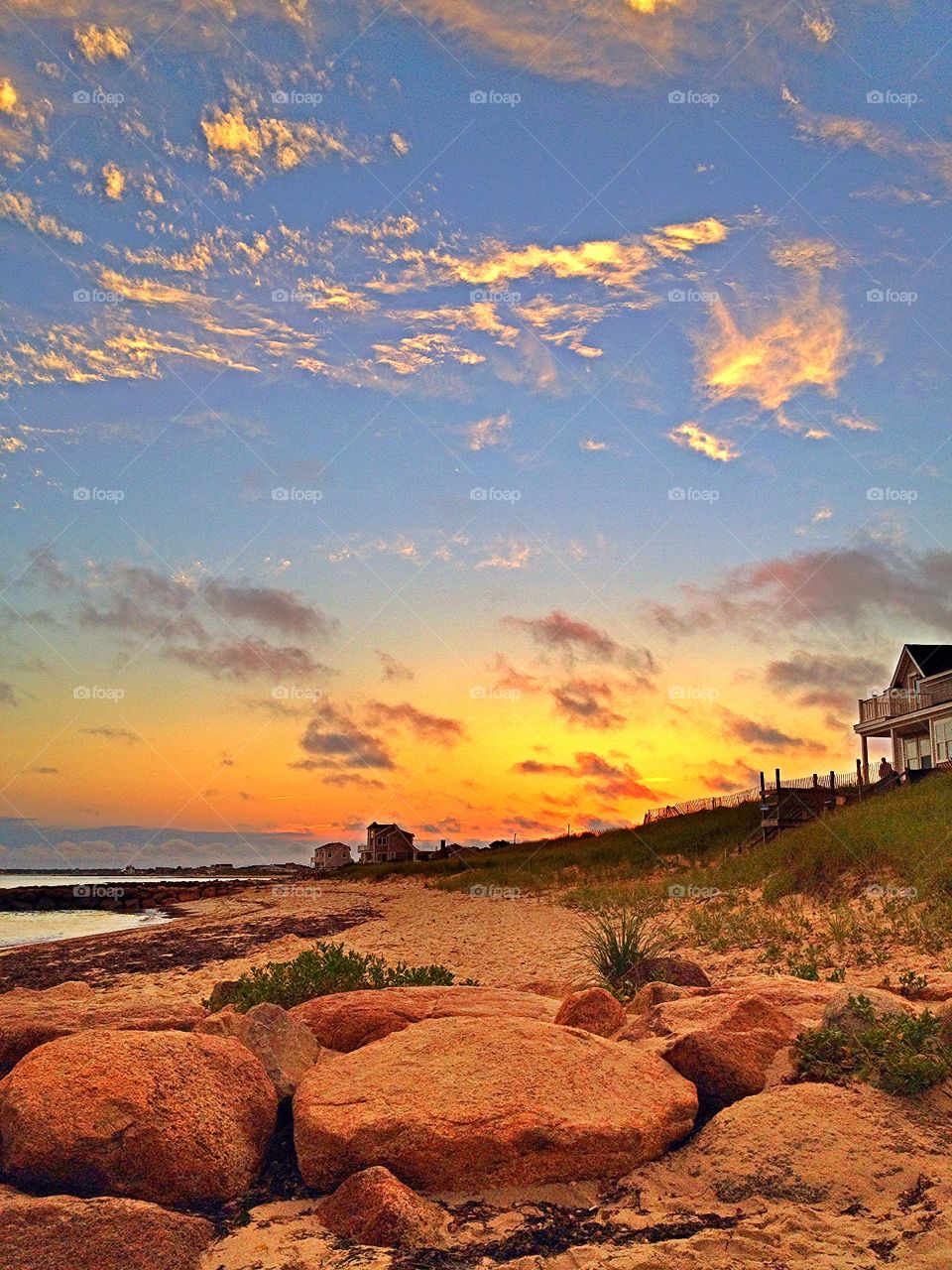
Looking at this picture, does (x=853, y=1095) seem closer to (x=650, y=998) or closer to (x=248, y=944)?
(x=650, y=998)

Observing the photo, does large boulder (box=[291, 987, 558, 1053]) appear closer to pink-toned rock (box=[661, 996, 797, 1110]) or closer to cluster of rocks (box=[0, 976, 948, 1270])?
cluster of rocks (box=[0, 976, 948, 1270])

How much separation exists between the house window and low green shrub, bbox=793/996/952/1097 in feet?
123

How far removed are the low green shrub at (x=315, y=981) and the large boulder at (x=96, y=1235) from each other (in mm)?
3958

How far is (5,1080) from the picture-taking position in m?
5.38

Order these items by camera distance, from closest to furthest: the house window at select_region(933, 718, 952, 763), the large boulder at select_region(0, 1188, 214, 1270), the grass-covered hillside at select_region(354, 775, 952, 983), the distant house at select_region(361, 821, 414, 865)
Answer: the large boulder at select_region(0, 1188, 214, 1270) < the grass-covered hillside at select_region(354, 775, 952, 983) < the house window at select_region(933, 718, 952, 763) < the distant house at select_region(361, 821, 414, 865)

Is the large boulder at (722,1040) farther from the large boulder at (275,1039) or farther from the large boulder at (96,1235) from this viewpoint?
the large boulder at (96,1235)

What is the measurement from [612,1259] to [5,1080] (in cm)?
358

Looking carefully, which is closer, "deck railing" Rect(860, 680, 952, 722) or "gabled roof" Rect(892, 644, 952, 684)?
"deck railing" Rect(860, 680, 952, 722)

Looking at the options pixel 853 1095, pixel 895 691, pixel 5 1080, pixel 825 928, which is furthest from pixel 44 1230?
pixel 895 691

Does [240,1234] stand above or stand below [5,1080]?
below

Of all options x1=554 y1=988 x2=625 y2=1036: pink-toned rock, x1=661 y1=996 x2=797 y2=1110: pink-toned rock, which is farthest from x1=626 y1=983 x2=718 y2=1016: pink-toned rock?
x1=661 y1=996 x2=797 y2=1110: pink-toned rock

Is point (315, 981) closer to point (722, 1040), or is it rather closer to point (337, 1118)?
point (337, 1118)

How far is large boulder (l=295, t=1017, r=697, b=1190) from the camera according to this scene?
4875 millimetres

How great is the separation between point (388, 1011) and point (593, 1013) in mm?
1588
